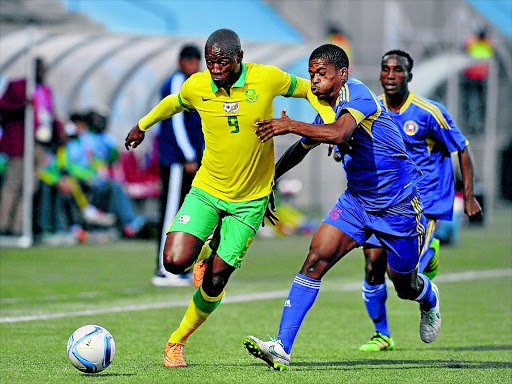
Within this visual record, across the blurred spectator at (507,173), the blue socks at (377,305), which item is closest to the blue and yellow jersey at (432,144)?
the blue socks at (377,305)

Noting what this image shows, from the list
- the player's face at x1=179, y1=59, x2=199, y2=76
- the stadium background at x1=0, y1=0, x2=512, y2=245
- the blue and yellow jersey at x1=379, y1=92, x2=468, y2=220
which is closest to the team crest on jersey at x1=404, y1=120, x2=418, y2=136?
the blue and yellow jersey at x1=379, y1=92, x2=468, y2=220

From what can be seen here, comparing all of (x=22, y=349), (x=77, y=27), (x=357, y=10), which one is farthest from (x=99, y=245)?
(x=357, y=10)

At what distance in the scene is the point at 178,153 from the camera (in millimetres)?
11398

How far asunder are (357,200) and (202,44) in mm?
16896

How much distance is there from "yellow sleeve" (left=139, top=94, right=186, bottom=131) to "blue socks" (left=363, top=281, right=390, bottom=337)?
2.21 metres

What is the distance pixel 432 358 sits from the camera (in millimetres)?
7508

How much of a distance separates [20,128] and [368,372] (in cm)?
1005

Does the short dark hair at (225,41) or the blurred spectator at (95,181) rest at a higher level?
the short dark hair at (225,41)

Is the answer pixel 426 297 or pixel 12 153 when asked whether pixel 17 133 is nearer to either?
pixel 12 153

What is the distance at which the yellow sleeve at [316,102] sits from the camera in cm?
679

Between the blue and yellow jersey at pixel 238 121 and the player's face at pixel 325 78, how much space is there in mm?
169

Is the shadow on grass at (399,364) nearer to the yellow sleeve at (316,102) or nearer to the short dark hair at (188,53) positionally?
the yellow sleeve at (316,102)

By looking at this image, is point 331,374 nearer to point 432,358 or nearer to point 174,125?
point 432,358

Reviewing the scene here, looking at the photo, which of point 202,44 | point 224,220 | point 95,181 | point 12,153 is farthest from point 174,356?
point 202,44
